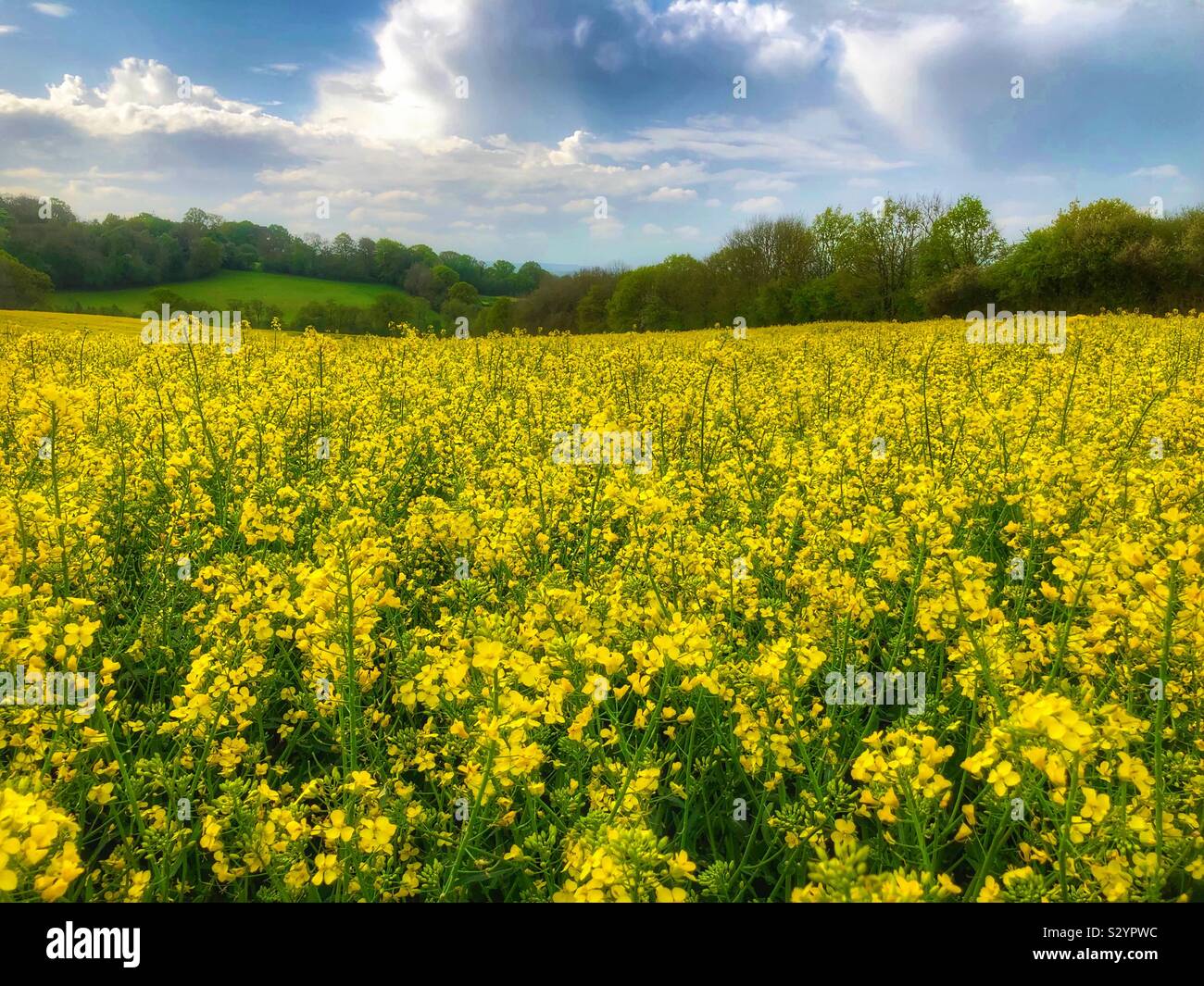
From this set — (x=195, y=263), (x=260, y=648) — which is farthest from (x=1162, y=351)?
(x=195, y=263)

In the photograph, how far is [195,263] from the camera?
46000mm

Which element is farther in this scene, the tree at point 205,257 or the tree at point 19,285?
the tree at point 205,257

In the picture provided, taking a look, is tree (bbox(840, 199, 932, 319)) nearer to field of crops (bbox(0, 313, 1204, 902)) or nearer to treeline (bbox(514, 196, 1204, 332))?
treeline (bbox(514, 196, 1204, 332))

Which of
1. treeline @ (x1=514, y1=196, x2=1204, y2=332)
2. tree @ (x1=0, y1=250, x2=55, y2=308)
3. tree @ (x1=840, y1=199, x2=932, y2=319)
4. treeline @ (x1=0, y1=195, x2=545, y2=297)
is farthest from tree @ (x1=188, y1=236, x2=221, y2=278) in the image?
tree @ (x1=840, y1=199, x2=932, y2=319)

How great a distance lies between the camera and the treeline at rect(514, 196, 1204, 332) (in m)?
35.1

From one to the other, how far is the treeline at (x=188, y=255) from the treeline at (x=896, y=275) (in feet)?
15.3

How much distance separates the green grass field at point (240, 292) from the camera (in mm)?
39594

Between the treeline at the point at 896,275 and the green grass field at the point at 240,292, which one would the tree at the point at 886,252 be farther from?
the green grass field at the point at 240,292

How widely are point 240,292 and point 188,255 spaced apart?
5879mm

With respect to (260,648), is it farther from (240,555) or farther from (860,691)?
(860,691)

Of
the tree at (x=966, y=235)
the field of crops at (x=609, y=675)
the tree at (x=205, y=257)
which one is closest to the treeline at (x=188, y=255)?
the tree at (x=205, y=257)

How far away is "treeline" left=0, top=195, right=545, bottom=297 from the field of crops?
34562 mm

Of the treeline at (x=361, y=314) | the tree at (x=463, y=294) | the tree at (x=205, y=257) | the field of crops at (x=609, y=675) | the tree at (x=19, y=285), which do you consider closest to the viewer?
the field of crops at (x=609, y=675)
